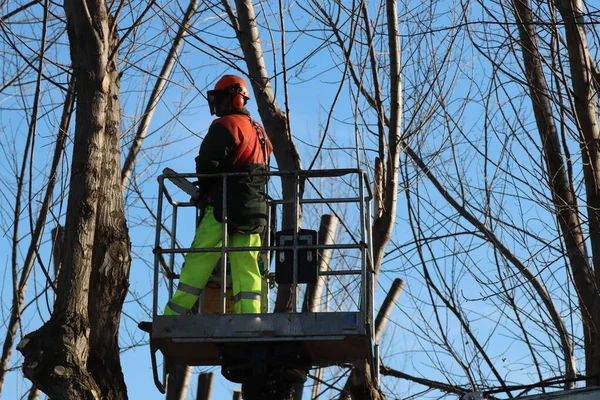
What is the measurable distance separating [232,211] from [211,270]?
1.47 ft

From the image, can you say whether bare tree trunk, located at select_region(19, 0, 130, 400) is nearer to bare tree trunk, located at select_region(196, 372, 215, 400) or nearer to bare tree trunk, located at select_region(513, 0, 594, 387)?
bare tree trunk, located at select_region(513, 0, 594, 387)

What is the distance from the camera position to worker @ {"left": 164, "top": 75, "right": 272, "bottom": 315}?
690cm

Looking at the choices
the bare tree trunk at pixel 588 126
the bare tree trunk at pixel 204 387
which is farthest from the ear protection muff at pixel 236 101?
the bare tree trunk at pixel 204 387

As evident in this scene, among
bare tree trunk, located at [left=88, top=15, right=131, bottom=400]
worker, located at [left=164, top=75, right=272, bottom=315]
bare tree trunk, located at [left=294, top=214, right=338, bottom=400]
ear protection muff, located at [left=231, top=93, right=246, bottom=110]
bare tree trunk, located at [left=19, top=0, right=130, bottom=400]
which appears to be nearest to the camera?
bare tree trunk, located at [left=19, top=0, right=130, bottom=400]

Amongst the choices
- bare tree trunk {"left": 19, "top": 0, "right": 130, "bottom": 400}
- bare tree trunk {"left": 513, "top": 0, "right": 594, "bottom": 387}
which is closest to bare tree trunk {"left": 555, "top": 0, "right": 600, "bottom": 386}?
bare tree trunk {"left": 513, "top": 0, "right": 594, "bottom": 387}

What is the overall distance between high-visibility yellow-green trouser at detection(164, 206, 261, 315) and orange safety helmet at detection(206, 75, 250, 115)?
0.93m

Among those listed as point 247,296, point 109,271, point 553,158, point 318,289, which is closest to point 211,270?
point 247,296

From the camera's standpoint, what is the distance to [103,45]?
679 centimetres

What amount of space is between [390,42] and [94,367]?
423cm

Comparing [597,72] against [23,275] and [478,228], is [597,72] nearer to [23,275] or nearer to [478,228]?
[478,228]

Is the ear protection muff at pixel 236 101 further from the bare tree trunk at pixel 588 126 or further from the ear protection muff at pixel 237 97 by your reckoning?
the bare tree trunk at pixel 588 126

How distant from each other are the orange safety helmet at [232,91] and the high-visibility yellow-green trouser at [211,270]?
928 millimetres

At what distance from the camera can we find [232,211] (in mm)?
6988

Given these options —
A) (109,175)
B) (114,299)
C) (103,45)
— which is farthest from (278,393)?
(103,45)
